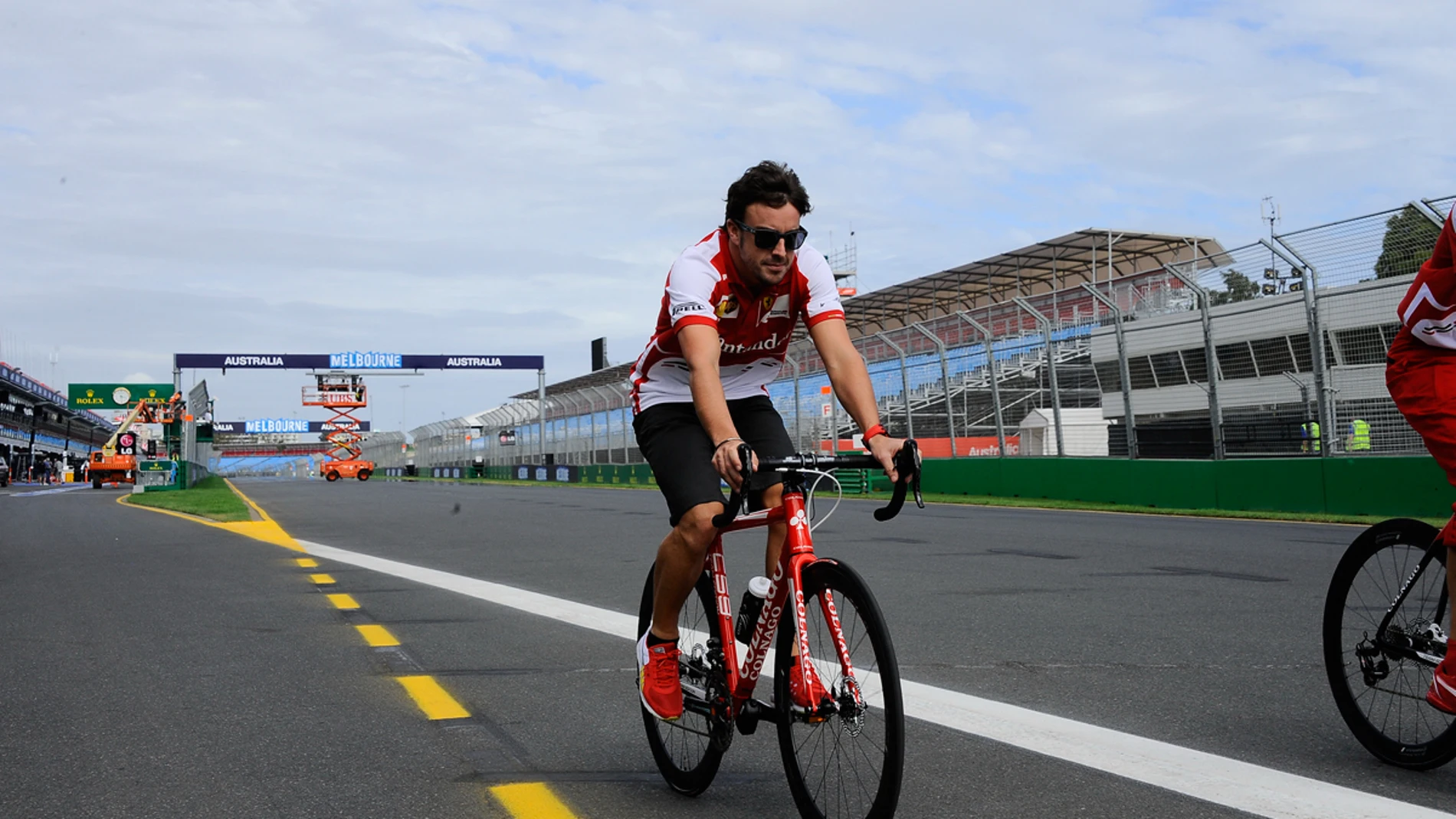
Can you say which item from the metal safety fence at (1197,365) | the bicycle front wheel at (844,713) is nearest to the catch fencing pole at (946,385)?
the metal safety fence at (1197,365)

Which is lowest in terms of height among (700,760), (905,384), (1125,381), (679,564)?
(700,760)

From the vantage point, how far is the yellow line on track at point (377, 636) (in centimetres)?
651

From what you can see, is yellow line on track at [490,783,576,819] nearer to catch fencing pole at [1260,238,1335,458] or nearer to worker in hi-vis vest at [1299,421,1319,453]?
catch fencing pole at [1260,238,1335,458]

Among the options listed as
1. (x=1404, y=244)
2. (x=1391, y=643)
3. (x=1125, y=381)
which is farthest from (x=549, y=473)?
(x=1391, y=643)

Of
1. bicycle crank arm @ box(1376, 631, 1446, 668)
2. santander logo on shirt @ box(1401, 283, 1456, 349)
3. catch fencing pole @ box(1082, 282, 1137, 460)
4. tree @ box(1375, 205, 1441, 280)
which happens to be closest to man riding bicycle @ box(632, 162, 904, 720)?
santander logo on shirt @ box(1401, 283, 1456, 349)

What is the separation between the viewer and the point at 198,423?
4669 centimetres

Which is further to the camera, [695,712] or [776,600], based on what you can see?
[695,712]

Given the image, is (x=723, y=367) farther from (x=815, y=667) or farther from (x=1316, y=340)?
(x=1316, y=340)

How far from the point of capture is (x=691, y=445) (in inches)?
139

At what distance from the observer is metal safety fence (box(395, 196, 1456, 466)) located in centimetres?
1514

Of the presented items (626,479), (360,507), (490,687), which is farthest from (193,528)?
(626,479)

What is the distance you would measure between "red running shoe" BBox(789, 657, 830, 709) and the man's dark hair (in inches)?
45.8

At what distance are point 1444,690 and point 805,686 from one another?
1800mm

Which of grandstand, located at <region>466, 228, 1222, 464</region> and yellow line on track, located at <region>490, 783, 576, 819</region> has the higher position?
grandstand, located at <region>466, 228, 1222, 464</region>
